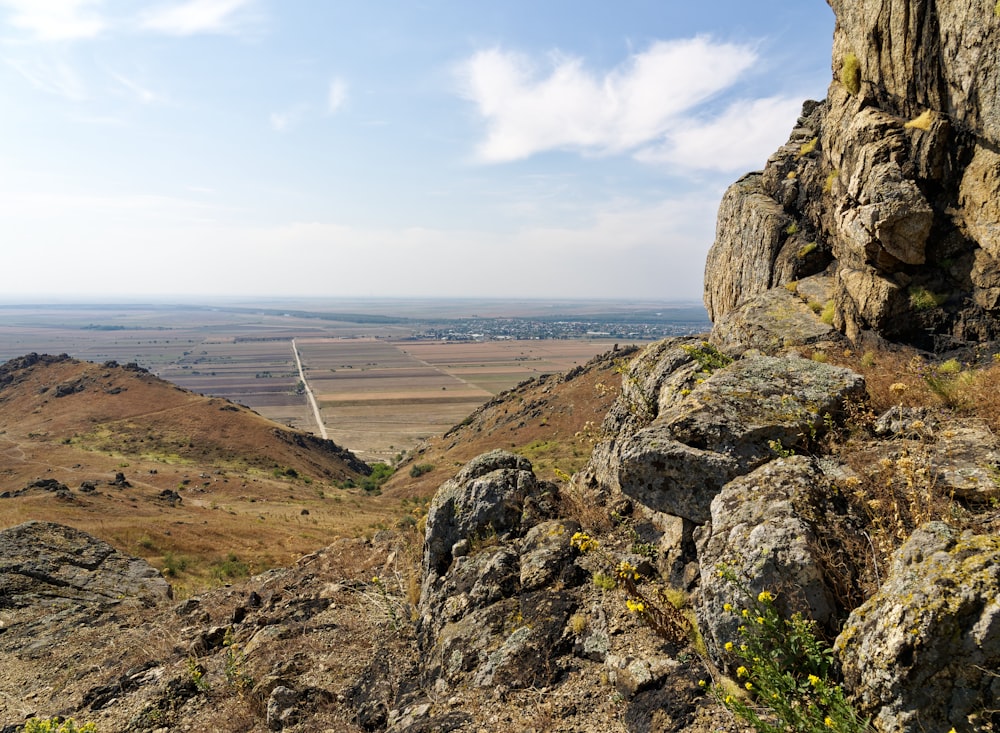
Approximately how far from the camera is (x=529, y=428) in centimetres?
5447

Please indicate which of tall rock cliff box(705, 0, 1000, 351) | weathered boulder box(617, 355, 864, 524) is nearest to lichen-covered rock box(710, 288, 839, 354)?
tall rock cliff box(705, 0, 1000, 351)

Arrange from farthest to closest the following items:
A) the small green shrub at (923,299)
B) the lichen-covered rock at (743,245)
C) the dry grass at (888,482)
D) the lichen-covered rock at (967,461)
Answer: the lichen-covered rock at (743,245) → the small green shrub at (923,299) → the lichen-covered rock at (967,461) → the dry grass at (888,482)

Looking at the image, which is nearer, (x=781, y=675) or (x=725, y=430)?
(x=781, y=675)

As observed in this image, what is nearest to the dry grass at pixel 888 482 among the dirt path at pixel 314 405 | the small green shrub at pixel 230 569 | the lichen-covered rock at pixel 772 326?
the lichen-covered rock at pixel 772 326

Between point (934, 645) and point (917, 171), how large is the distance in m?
9.69

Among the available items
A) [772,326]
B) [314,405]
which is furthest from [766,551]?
[314,405]

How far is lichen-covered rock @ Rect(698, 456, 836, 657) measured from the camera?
471cm

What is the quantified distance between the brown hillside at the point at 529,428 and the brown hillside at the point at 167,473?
6.60m

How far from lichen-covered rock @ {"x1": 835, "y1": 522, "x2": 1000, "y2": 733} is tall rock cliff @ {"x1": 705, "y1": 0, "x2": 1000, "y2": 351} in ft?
24.3

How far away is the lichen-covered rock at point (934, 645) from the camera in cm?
361

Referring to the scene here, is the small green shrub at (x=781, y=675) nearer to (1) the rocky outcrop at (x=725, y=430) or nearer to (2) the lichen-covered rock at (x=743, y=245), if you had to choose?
(1) the rocky outcrop at (x=725, y=430)

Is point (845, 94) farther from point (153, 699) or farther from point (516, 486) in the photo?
point (153, 699)

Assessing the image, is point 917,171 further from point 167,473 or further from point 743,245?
point 167,473

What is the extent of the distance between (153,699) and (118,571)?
10147mm
